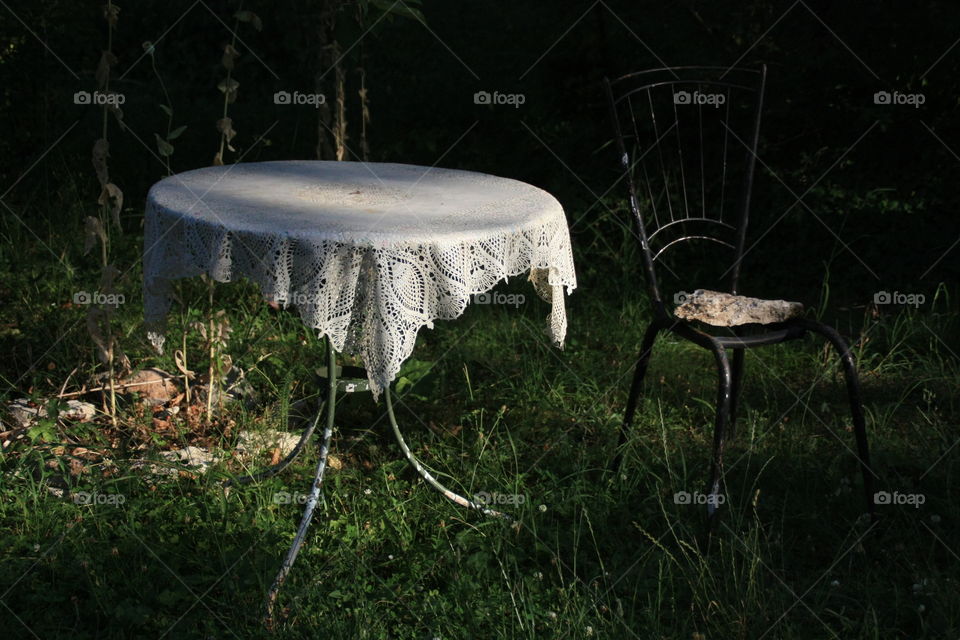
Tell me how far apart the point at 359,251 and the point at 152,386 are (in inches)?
66.6

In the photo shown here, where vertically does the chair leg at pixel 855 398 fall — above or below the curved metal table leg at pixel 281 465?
above

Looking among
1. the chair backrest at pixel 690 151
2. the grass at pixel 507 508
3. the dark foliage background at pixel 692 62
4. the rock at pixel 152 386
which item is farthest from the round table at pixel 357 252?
the chair backrest at pixel 690 151

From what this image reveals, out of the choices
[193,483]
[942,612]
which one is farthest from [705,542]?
[193,483]

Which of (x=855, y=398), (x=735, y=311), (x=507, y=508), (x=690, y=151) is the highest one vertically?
(x=690, y=151)

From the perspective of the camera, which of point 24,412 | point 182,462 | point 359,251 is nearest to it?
point 359,251

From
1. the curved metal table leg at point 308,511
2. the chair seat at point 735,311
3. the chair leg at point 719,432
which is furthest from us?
the chair seat at point 735,311

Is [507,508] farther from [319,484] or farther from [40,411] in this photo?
[40,411]

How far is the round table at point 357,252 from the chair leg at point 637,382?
1.15 ft

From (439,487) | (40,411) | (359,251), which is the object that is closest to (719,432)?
(439,487)

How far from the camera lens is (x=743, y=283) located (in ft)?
17.7

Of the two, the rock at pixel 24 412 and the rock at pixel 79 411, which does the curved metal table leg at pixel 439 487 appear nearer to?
the rock at pixel 79 411

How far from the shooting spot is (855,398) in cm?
296

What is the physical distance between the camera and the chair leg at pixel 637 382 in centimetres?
321

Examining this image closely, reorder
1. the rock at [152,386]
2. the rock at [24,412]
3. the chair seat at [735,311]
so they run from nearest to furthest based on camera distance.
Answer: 1. the chair seat at [735,311]
2. the rock at [24,412]
3. the rock at [152,386]
